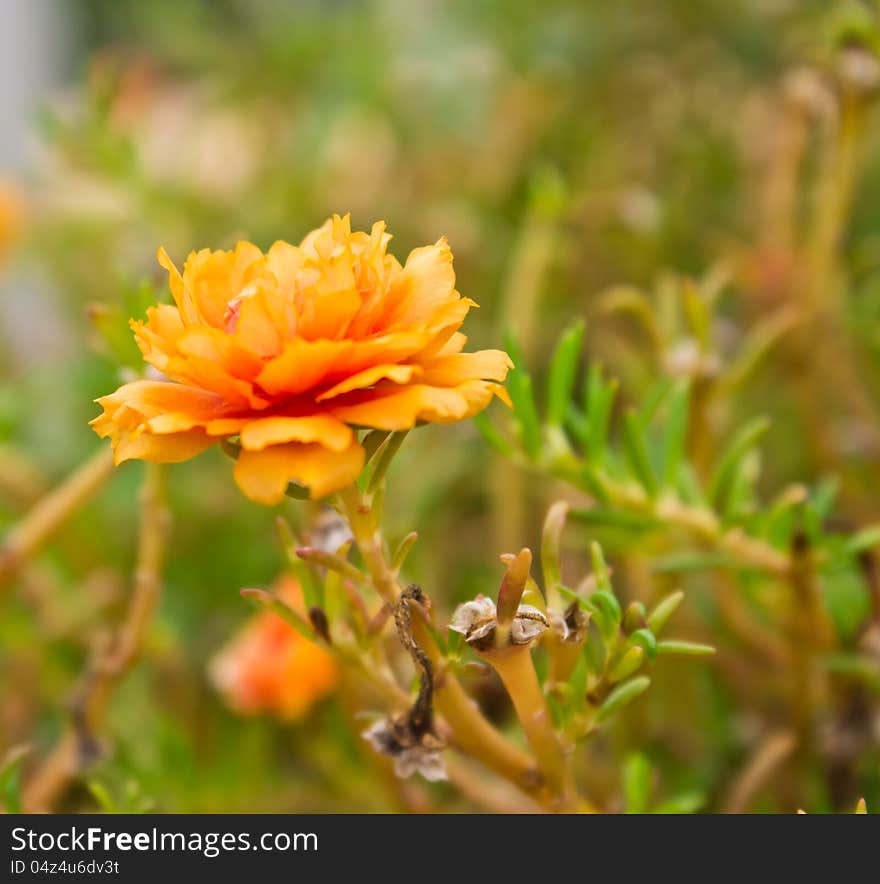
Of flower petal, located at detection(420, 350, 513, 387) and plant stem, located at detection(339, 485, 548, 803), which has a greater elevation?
flower petal, located at detection(420, 350, 513, 387)

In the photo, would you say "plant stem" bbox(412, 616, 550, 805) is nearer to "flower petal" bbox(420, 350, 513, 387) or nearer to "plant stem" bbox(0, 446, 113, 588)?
"flower petal" bbox(420, 350, 513, 387)

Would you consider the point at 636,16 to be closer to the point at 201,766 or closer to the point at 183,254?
the point at 183,254

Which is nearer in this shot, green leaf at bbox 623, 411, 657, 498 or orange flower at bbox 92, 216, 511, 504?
orange flower at bbox 92, 216, 511, 504

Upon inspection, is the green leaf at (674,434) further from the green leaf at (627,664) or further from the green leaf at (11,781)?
the green leaf at (11,781)

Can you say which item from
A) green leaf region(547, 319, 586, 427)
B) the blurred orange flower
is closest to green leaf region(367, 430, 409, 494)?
green leaf region(547, 319, 586, 427)

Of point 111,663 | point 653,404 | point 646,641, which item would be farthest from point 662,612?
point 111,663

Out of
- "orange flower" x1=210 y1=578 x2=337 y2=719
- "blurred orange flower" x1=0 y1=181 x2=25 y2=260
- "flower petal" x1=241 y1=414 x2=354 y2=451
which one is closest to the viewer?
"flower petal" x1=241 y1=414 x2=354 y2=451
